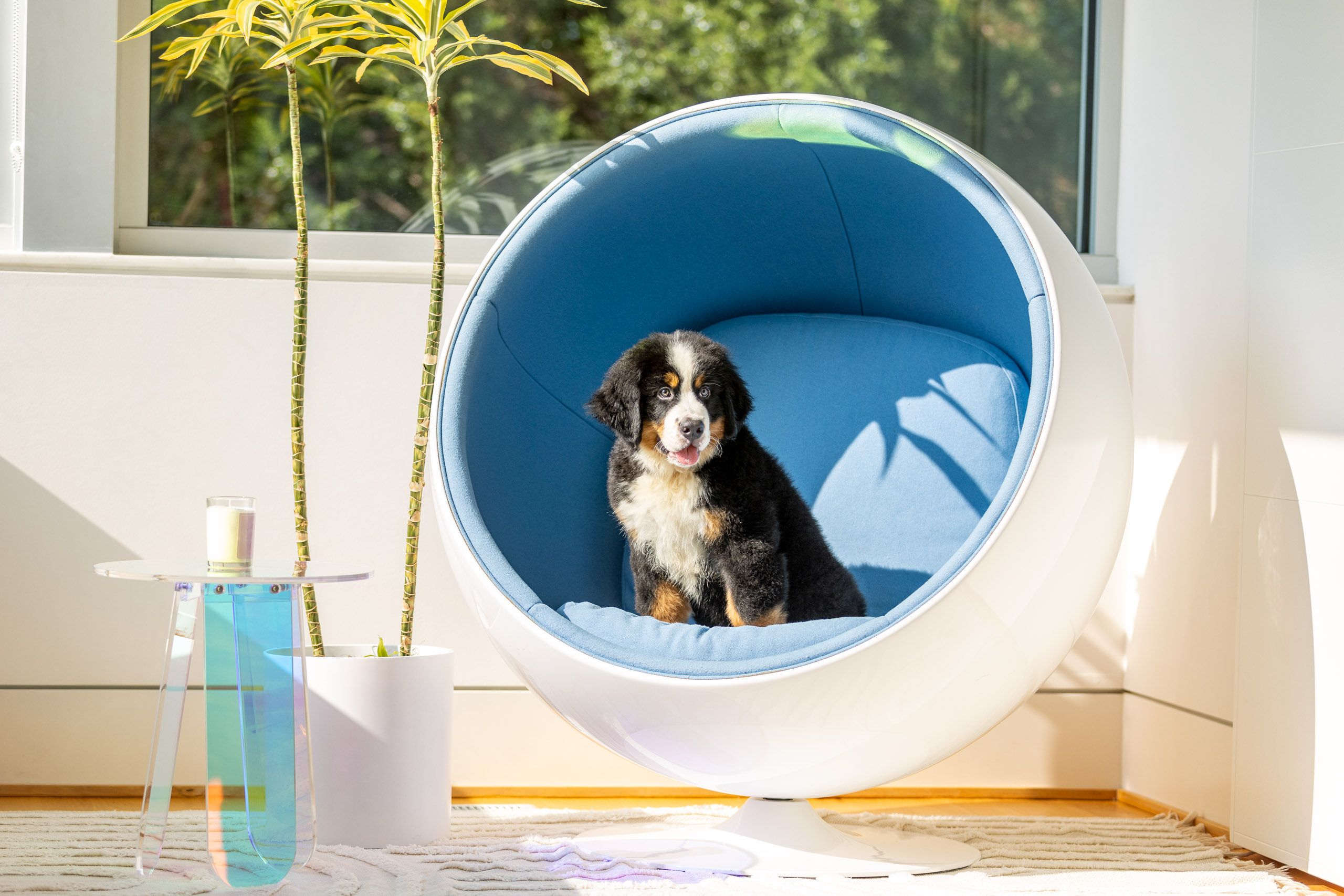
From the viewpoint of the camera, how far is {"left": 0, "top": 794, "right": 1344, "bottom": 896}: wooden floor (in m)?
2.65

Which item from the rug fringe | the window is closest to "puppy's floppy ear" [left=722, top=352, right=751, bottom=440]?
the window

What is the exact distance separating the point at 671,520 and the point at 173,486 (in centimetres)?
129

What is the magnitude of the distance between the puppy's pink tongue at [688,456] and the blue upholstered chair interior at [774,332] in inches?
11.4

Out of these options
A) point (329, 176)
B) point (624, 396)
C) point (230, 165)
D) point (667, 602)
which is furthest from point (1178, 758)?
point (230, 165)

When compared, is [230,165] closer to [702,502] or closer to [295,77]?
[295,77]

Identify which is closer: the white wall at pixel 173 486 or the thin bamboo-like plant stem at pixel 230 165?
the white wall at pixel 173 486

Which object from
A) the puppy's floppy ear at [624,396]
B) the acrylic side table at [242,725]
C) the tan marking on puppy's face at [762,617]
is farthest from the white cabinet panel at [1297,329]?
the acrylic side table at [242,725]

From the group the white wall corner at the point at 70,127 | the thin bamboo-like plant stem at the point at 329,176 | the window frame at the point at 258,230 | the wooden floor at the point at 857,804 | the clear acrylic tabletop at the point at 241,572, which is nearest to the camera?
the clear acrylic tabletop at the point at 241,572

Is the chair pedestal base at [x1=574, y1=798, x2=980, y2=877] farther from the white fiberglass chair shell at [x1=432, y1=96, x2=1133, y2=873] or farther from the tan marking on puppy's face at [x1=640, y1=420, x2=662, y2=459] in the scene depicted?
the tan marking on puppy's face at [x1=640, y1=420, x2=662, y2=459]

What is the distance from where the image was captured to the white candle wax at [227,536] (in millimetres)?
1921

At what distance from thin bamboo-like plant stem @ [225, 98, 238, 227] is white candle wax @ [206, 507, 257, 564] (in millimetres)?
1341

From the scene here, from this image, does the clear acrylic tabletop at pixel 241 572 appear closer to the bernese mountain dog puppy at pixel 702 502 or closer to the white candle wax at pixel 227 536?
the white candle wax at pixel 227 536

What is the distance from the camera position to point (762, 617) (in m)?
2.15

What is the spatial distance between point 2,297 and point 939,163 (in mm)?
2083
